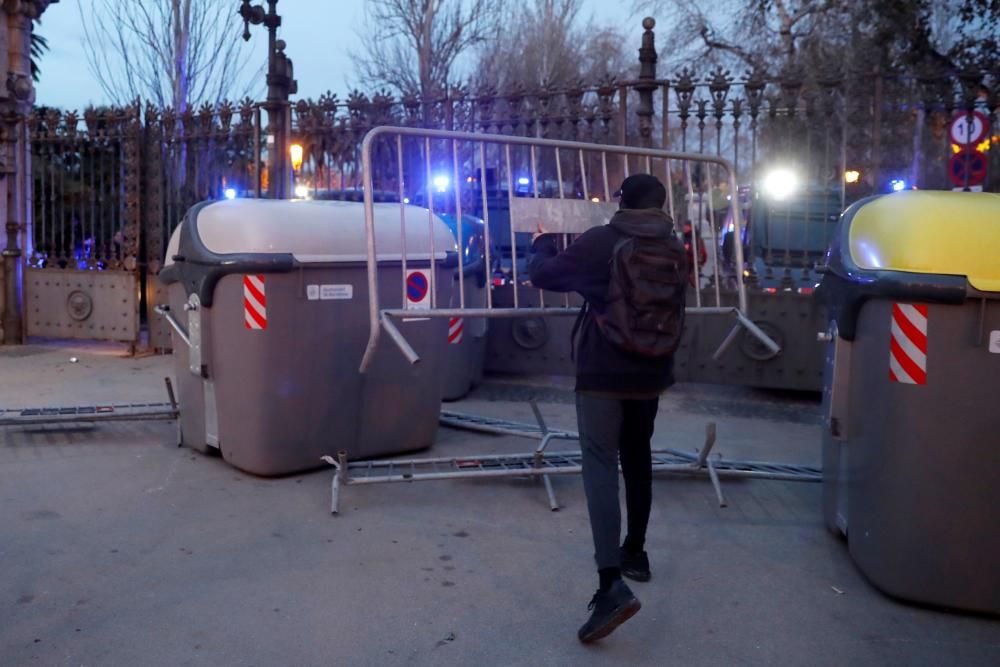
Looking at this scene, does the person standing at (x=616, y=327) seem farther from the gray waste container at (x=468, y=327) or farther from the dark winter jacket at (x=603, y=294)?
the gray waste container at (x=468, y=327)

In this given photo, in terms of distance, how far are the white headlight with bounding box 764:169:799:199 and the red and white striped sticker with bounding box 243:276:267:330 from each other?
6.12 m

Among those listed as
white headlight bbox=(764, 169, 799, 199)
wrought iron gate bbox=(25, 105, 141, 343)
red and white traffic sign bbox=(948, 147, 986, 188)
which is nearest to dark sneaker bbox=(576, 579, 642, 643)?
red and white traffic sign bbox=(948, 147, 986, 188)

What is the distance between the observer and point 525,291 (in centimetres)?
944

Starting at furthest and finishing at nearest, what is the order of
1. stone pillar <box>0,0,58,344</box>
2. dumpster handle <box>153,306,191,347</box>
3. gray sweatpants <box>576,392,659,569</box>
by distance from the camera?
stone pillar <box>0,0,58,344</box>
dumpster handle <box>153,306,191,347</box>
gray sweatpants <box>576,392,659,569</box>

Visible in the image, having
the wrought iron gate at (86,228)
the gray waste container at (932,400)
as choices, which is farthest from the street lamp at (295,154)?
the gray waste container at (932,400)

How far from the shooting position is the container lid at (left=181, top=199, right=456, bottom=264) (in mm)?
5555

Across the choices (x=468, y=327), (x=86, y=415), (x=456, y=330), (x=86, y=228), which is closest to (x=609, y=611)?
(x=86, y=415)

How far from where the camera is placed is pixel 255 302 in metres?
5.55

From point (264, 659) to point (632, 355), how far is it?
180 centimetres

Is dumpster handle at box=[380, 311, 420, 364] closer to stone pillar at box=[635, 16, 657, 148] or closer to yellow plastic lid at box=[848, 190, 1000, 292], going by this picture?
yellow plastic lid at box=[848, 190, 1000, 292]

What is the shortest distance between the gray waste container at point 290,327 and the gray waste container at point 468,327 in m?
2.01

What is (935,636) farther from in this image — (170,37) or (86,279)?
(170,37)

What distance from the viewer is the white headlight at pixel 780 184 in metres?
10.1

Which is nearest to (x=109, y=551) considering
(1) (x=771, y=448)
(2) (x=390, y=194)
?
(1) (x=771, y=448)
